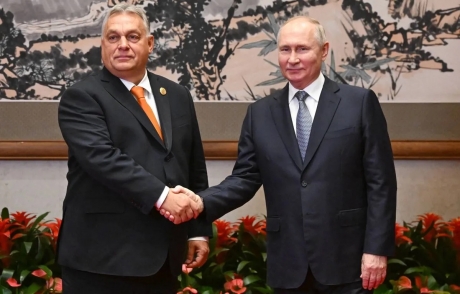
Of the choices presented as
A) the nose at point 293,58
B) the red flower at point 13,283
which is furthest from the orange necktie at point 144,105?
the red flower at point 13,283

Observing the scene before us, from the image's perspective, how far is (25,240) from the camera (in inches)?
129

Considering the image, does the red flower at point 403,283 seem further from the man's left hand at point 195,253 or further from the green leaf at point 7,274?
the green leaf at point 7,274

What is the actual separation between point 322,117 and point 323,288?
23.2 inches

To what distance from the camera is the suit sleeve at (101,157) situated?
7.27 ft

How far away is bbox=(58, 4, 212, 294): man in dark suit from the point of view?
7.38 ft

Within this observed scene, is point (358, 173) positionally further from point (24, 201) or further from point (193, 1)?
point (24, 201)

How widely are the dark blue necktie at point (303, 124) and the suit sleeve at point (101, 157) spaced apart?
51 cm

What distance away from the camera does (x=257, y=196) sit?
154 inches

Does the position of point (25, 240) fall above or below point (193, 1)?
below

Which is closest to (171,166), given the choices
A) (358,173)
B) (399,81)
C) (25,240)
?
(358,173)

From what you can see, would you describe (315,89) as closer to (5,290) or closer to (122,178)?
(122,178)

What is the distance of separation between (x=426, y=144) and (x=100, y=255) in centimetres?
226

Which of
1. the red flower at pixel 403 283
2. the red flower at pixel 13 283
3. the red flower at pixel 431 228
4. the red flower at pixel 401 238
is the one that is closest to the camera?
the red flower at pixel 13 283

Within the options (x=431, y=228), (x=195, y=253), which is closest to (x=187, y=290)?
(x=195, y=253)
